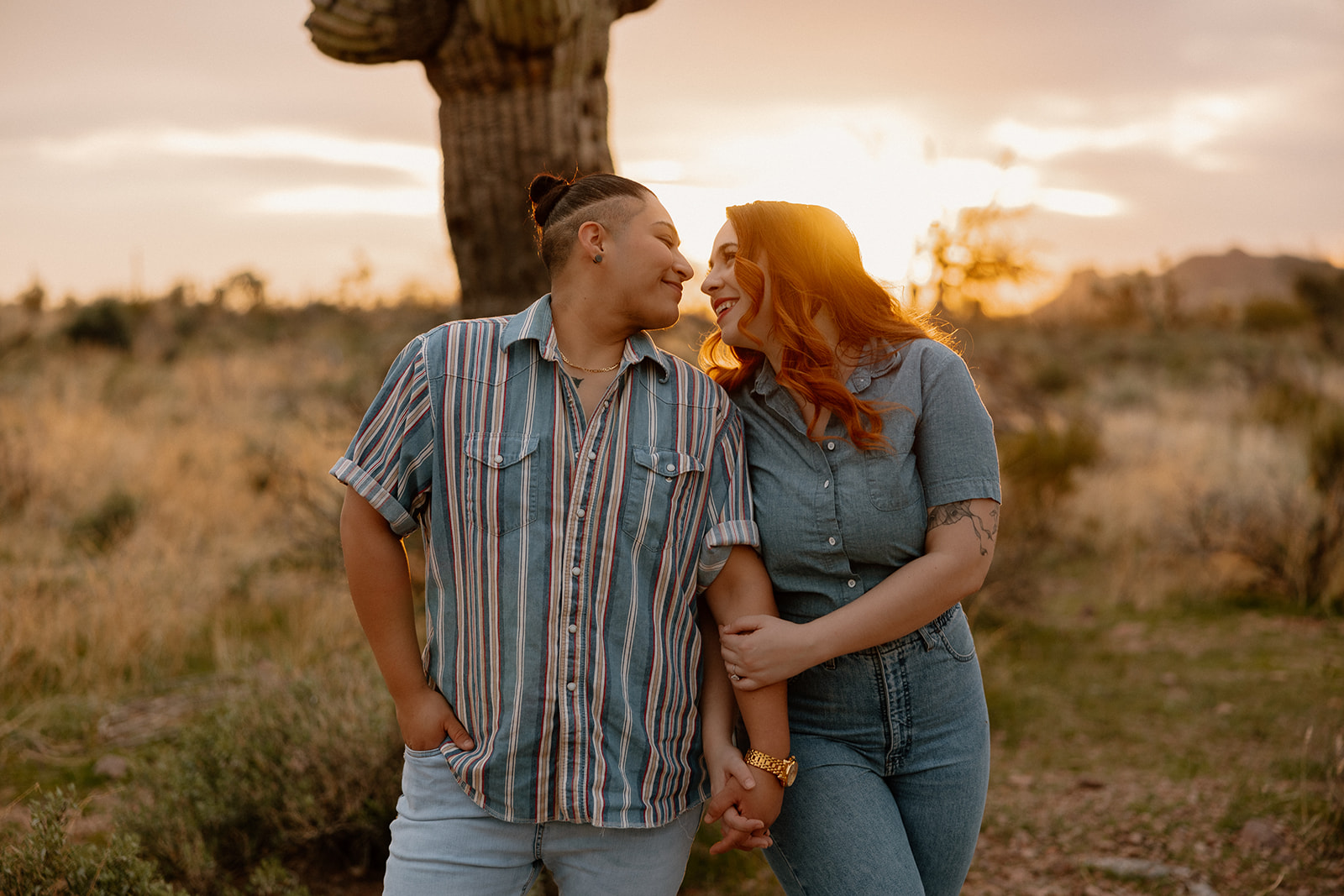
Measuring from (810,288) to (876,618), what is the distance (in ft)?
2.39

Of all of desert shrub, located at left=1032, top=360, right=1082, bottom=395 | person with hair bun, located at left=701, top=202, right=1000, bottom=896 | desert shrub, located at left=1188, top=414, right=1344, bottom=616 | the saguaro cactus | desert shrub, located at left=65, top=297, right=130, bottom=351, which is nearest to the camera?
person with hair bun, located at left=701, top=202, right=1000, bottom=896

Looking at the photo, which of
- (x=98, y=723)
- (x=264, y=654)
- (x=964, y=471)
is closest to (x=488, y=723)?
(x=964, y=471)

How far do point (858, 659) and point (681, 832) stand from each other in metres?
0.52

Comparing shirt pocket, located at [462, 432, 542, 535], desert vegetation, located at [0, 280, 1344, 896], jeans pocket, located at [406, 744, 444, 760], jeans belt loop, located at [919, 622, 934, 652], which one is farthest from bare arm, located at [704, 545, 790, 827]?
desert vegetation, located at [0, 280, 1344, 896]

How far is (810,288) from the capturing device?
219cm

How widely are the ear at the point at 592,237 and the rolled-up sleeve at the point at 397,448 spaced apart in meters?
0.39

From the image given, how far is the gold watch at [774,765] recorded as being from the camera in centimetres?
199

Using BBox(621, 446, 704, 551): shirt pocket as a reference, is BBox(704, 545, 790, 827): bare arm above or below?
below

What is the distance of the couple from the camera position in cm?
194

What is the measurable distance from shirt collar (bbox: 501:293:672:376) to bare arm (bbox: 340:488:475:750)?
0.45 metres

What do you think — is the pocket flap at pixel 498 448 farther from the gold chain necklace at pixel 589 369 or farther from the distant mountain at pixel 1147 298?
the distant mountain at pixel 1147 298

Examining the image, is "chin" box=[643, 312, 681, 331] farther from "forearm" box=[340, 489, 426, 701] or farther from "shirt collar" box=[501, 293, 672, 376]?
"forearm" box=[340, 489, 426, 701]

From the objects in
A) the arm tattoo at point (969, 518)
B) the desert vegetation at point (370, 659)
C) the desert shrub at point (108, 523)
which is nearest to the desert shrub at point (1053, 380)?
the desert vegetation at point (370, 659)

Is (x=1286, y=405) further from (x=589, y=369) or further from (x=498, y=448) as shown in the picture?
(x=498, y=448)
